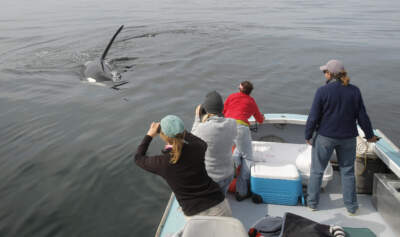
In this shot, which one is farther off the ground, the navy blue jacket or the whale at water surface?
the navy blue jacket

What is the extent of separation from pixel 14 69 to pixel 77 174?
13337 millimetres

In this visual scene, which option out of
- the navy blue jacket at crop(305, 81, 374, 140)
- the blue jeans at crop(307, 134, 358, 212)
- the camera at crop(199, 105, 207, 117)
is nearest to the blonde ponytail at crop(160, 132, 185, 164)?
the camera at crop(199, 105, 207, 117)

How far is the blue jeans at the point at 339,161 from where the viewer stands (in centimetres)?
468

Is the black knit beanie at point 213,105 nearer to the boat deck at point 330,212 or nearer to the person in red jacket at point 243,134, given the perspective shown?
the person in red jacket at point 243,134

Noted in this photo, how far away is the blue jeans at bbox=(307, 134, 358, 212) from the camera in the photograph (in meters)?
4.68

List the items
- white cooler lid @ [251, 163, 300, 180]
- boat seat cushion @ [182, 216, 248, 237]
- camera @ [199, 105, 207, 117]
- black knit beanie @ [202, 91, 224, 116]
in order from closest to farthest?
boat seat cushion @ [182, 216, 248, 237] → black knit beanie @ [202, 91, 224, 116] → camera @ [199, 105, 207, 117] → white cooler lid @ [251, 163, 300, 180]

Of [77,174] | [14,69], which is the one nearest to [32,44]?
[14,69]

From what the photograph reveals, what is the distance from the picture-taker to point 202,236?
2783 mm

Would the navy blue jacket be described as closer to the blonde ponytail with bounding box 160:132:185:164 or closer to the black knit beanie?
the black knit beanie

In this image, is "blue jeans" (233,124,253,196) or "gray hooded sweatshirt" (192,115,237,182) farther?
"blue jeans" (233,124,253,196)

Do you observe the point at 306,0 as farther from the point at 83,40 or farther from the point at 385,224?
the point at 385,224

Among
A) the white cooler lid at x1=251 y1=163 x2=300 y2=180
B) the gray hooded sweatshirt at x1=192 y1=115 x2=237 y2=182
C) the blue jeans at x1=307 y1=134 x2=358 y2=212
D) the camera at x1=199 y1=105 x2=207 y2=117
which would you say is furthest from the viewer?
the white cooler lid at x1=251 y1=163 x2=300 y2=180

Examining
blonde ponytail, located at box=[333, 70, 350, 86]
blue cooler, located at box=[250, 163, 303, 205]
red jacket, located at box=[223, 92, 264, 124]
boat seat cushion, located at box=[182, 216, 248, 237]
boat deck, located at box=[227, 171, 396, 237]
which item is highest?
blonde ponytail, located at box=[333, 70, 350, 86]

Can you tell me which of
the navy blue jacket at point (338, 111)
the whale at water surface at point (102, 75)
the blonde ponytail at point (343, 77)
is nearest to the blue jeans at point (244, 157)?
the navy blue jacket at point (338, 111)
